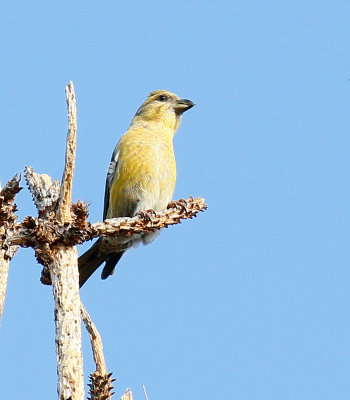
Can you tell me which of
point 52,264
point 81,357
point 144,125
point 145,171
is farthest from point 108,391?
point 144,125

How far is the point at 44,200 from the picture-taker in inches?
158

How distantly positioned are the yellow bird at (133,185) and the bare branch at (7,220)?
3197mm

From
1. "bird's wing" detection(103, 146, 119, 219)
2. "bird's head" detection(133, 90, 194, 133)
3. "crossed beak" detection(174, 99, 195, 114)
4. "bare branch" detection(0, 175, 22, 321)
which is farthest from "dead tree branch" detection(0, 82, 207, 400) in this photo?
"crossed beak" detection(174, 99, 195, 114)

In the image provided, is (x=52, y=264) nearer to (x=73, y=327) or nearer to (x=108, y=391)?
(x=73, y=327)

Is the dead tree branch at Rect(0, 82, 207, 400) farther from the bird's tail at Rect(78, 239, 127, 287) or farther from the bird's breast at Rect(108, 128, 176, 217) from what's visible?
the bird's breast at Rect(108, 128, 176, 217)

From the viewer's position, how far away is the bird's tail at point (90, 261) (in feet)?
22.3

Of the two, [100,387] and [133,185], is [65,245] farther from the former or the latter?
[133,185]

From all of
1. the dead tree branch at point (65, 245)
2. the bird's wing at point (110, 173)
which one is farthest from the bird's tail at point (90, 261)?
the dead tree branch at point (65, 245)

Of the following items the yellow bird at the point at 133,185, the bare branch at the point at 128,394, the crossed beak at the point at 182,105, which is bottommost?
the bare branch at the point at 128,394

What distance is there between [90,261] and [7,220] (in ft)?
11.4

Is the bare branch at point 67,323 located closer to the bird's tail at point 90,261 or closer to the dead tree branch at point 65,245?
the dead tree branch at point 65,245

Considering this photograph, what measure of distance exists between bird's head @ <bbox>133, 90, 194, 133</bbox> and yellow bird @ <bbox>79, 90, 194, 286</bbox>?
44cm

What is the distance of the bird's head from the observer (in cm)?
807

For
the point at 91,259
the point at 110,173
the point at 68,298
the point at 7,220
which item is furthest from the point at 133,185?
the point at 68,298
